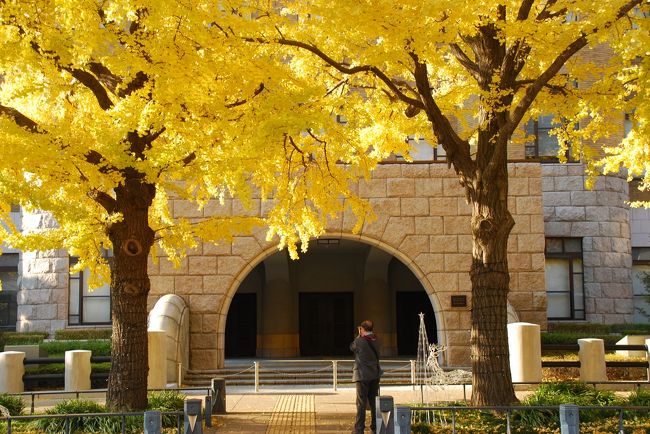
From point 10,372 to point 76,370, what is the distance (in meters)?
1.37

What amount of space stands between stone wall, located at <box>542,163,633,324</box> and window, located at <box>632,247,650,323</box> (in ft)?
4.93

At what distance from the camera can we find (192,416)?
9.61 m

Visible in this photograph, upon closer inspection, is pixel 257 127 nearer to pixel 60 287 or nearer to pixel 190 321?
pixel 190 321

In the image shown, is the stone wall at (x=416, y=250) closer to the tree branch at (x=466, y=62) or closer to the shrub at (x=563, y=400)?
the shrub at (x=563, y=400)

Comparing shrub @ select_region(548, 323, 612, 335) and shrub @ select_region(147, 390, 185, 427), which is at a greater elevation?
shrub @ select_region(548, 323, 612, 335)

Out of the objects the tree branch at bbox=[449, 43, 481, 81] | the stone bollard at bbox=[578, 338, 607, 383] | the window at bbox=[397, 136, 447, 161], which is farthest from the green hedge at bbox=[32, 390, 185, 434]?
the window at bbox=[397, 136, 447, 161]

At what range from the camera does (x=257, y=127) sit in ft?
37.5

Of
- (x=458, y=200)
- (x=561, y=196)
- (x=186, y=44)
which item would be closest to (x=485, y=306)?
(x=186, y=44)

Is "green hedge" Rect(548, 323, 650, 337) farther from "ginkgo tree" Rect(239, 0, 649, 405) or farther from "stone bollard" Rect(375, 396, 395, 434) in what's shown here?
"stone bollard" Rect(375, 396, 395, 434)

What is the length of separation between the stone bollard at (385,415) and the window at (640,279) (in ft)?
56.6

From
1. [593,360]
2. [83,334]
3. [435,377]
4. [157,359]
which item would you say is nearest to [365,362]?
[435,377]

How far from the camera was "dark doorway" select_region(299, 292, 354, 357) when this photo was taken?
89.8 ft

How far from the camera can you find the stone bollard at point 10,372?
16.8m

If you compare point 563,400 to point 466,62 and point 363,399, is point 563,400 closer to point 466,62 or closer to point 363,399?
point 363,399
